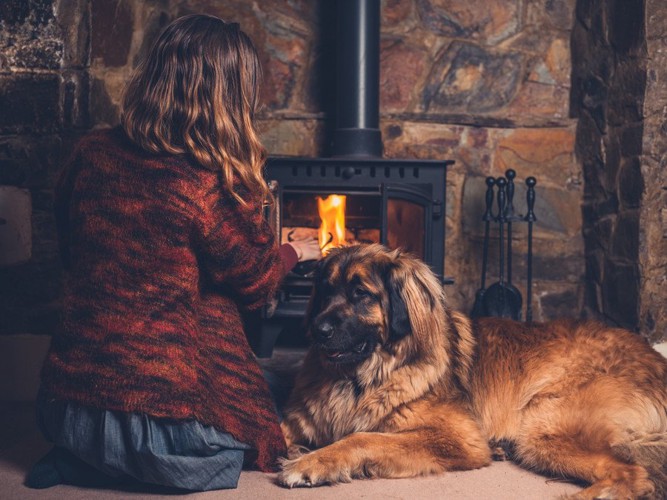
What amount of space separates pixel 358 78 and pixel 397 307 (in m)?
1.59

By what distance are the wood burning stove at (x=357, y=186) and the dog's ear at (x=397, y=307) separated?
94 centimetres

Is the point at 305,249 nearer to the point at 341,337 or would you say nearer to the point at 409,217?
the point at 341,337

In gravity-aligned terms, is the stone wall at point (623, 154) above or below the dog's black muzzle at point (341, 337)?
above

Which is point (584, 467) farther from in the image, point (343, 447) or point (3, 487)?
point (3, 487)

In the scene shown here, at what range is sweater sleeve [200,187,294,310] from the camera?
6.81 feet

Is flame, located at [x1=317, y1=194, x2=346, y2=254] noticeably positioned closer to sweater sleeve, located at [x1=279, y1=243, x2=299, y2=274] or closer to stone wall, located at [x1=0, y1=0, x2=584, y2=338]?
stone wall, located at [x1=0, y1=0, x2=584, y2=338]

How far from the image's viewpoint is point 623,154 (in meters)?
3.47

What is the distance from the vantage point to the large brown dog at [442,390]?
2.22m

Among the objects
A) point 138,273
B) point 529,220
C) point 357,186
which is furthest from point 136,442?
point 529,220

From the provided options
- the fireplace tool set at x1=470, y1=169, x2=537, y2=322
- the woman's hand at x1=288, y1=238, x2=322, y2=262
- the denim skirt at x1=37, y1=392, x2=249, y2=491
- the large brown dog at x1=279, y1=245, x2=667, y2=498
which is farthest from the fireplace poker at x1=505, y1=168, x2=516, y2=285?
the denim skirt at x1=37, y1=392, x2=249, y2=491

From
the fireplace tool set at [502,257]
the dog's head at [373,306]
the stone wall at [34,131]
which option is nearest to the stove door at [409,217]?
the fireplace tool set at [502,257]

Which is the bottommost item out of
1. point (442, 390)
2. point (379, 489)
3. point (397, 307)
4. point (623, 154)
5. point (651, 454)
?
point (379, 489)

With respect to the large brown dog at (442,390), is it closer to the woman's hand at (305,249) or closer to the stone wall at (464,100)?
the woman's hand at (305,249)

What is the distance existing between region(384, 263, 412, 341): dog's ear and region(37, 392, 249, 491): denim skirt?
0.66 m
